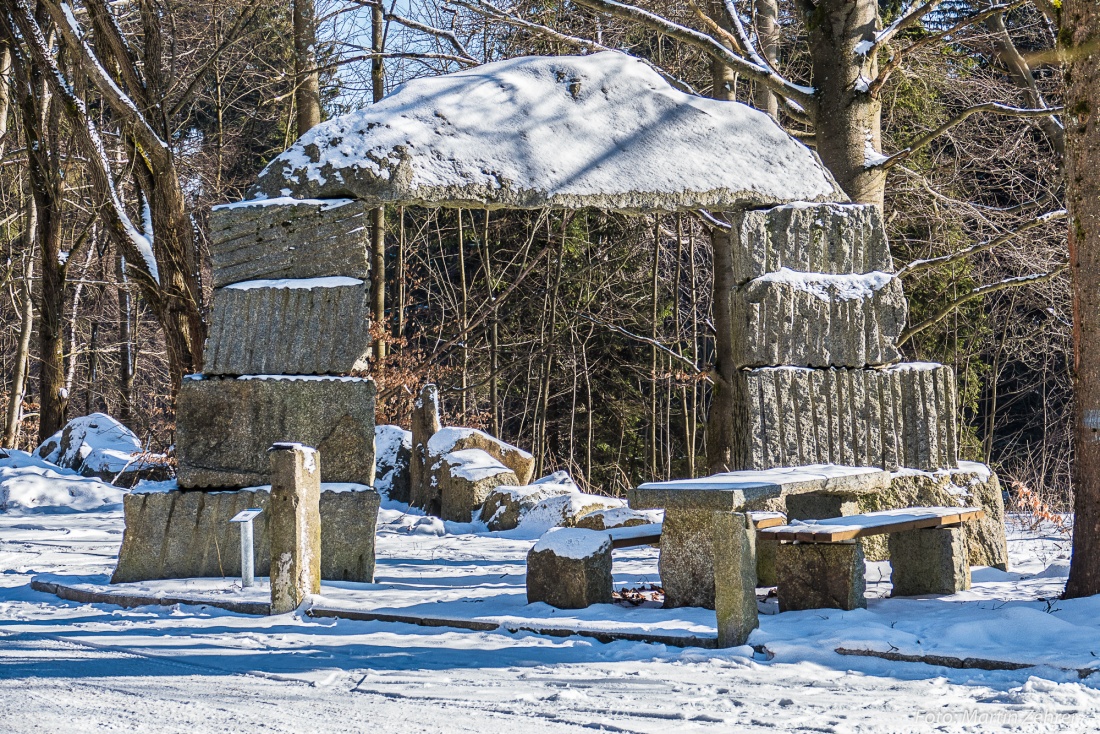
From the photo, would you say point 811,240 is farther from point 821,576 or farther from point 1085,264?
point 821,576

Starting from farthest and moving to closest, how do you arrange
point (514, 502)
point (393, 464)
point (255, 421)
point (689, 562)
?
point (393, 464), point (514, 502), point (255, 421), point (689, 562)

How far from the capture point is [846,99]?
8555 millimetres

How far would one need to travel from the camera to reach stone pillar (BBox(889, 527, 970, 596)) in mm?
6004

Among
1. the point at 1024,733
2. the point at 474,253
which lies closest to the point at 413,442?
the point at 474,253

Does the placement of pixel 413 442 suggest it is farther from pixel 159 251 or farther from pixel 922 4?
pixel 922 4

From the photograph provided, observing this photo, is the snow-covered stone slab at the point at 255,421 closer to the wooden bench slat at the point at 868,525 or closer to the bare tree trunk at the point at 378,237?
the wooden bench slat at the point at 868,525

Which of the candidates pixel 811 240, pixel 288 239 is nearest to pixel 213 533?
pixel 288 239

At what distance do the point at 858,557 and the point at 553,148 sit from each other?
10.5ft

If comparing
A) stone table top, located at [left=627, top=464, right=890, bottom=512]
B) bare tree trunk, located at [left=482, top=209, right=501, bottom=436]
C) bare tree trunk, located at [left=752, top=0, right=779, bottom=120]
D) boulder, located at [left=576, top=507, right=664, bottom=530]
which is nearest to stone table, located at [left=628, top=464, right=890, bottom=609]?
stone table top, located at [left=627, top=464, right=890, bottom=512]

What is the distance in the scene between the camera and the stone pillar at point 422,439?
1214cm

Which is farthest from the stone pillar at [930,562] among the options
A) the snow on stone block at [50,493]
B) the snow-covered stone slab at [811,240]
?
the snow on stone block at [50,493]

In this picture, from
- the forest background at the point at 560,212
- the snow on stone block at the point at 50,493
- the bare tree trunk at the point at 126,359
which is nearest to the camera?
the forest background at the point at 560,212

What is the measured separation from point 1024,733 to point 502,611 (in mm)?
2890

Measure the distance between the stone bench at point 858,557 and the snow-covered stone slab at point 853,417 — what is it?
1183 mm
